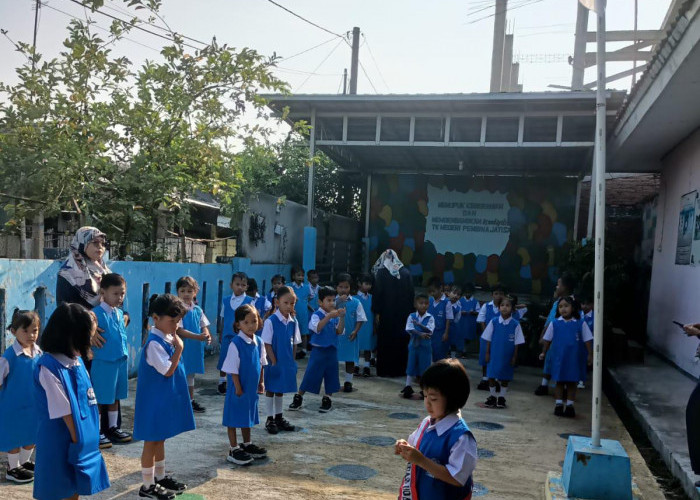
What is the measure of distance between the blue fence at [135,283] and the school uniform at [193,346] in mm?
1204

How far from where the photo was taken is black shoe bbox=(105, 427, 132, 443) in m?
5.00

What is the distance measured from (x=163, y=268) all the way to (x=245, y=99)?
106 inches

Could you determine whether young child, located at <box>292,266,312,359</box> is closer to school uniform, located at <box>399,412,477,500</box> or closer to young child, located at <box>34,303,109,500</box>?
young child, located at <box>34,303,109,500</box>

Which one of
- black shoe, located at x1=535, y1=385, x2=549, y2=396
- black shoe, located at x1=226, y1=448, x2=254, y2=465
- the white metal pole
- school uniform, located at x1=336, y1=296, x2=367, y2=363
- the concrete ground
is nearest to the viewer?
the white metal pole

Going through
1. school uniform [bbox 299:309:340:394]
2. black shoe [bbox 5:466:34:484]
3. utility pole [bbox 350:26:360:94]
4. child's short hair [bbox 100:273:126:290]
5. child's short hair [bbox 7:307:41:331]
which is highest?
Result: utility pole [bbox 350:26:360:94]

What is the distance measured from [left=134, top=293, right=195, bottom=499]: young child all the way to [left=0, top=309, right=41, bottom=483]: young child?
0.77 meters

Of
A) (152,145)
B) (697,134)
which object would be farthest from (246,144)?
(697,134)

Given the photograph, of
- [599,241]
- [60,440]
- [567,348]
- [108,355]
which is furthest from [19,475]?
[567,348]

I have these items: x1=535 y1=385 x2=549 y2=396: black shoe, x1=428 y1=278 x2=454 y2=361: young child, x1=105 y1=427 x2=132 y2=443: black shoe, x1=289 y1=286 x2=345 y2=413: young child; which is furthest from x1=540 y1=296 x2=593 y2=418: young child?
x1=105 y1=427 x2=132 y2=443: black shoe

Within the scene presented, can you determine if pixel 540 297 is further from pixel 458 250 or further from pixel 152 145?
pixel 152 145

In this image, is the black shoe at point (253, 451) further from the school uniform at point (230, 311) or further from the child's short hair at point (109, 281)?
the school uniform at point (230, 311)

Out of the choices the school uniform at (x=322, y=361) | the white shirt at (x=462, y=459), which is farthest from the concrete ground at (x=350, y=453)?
the white shirt at (x=462, y=459)

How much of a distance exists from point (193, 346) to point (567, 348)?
416 centimetres

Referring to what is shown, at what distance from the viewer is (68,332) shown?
3.18 metres
